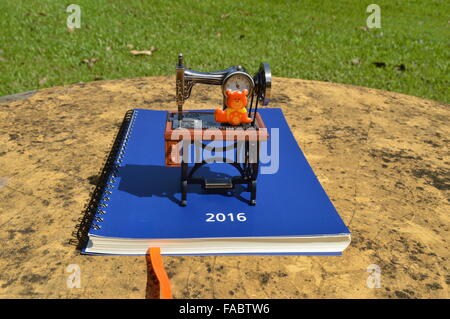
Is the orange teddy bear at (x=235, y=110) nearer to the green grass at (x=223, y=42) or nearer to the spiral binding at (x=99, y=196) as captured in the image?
the spiral binding at (x=99, y=196)

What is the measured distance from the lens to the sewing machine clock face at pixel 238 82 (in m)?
1.48

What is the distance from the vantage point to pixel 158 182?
5.35 ft

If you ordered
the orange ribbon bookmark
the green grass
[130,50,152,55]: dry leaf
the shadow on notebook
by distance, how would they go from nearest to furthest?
the orange ribbon bookmark, the shadow on notebook, the green grass, [130,50,152,55]: dry leaf

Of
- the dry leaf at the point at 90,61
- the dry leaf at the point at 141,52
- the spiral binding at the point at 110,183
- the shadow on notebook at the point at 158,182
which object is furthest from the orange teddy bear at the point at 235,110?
the dry leaf at the point at 141,52

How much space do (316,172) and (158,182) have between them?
1.91 feet

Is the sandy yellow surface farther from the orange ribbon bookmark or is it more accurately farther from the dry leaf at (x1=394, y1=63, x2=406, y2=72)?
the dry leaf at (x1=394, y1=63, x2=406, y2=72)

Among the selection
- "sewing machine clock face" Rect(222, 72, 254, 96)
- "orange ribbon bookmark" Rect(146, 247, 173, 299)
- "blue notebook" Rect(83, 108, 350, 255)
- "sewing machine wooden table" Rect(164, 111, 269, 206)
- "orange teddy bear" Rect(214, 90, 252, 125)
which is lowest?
"orange ribbon bookmark" Rect(146, 247, 173, 299)

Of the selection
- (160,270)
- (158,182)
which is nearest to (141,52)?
(158,182)

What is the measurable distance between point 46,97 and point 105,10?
3.18 m

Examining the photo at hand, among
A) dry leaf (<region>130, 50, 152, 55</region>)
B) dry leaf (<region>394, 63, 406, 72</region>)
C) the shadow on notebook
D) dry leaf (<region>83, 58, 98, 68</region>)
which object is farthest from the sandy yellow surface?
dry leaf (<region>394, 63, 406, 72</region>)

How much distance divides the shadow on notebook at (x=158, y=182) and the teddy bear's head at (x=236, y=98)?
0.29 m

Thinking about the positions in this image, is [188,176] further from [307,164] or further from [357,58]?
[357,58]

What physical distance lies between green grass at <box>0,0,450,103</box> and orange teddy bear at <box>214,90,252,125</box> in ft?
8.92

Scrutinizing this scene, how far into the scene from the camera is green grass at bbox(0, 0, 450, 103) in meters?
4.18
